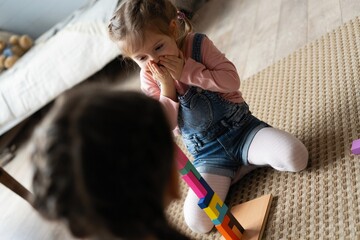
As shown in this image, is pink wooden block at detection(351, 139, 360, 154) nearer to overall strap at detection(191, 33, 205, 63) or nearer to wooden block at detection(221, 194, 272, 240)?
wooden block at detection(221, 194, 272, 240)

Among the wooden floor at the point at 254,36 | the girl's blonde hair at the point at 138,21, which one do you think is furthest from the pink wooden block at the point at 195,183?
the wooden floor at the point at 254,36

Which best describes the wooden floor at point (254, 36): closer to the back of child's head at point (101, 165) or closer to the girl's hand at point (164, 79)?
the girl's hand at point (164, 79)

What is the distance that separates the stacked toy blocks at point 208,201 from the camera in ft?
2.32

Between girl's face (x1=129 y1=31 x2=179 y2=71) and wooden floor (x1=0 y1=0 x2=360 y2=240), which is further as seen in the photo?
wooden floor (x1=0 y1=0 x2=360 y2=240)

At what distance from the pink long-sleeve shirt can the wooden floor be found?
0.46m

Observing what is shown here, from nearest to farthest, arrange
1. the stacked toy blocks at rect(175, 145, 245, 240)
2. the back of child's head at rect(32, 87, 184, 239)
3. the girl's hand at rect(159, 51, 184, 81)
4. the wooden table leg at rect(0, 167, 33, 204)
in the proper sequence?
1. the back of child's head at rect(32, 87, 184, 239)
2. the stacked toy blocks at rect(175, 145, 245, 240)
3. the girl's hand at rect(159, 51, 184, 81)
4. the wooden table leg at rect(0, 167, 33, 204)

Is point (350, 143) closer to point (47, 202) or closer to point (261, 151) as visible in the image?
point (261, 151)

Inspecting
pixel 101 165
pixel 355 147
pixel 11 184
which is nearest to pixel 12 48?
pixel 11 184

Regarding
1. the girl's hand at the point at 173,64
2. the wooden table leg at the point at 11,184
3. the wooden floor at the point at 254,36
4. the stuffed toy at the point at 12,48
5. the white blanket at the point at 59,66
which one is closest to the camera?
the girl's hand at the point at 173,64

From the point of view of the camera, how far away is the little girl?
31.4 inches

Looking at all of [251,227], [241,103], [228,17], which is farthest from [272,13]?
[251,227]

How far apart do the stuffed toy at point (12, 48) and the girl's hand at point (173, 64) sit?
A: 1371 millimetres

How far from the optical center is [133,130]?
0.36 m

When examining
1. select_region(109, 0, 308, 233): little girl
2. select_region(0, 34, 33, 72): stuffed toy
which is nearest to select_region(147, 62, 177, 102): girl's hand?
select_region(109, 0, 308, 233): little girl
